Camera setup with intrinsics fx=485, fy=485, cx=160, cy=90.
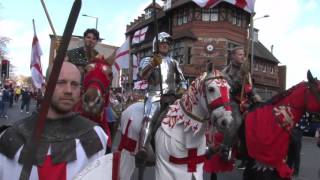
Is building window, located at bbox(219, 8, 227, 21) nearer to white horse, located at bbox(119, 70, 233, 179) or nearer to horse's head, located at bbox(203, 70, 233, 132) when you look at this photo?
white horse, located at bbox(119, 70, 233, 179)

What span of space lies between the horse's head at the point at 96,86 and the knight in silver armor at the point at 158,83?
563 mm

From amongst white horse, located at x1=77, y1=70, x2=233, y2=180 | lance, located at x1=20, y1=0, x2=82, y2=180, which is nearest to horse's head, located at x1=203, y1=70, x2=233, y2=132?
white horse, located at x1=77, y1=70, x2=233, y2=180

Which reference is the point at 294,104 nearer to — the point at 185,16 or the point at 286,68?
the point at 185,16

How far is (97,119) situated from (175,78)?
4.43 feet

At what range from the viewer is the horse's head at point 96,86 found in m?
5.23

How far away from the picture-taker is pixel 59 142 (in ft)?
9.58

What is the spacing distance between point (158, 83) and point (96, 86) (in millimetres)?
1118

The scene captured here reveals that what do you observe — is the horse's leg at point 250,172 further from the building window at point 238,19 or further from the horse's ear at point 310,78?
the building window at point 238,19

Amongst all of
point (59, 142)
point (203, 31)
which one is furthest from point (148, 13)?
point (59, 142)

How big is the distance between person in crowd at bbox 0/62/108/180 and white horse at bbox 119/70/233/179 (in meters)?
2.24

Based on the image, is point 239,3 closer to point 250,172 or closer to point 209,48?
point 250,172

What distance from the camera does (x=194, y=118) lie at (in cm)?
533

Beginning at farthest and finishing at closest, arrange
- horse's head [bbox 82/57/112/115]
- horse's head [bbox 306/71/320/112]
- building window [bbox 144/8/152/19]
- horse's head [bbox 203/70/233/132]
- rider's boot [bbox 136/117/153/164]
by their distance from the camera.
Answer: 1. building window [bbox 144/8/152/19]
2. horse's head [bbox 306/71/320/112]
3. rider's boot [bbox 136/117/153/164]
4. horse's head [bbox 82/57/112/115]
5. horse's head [bbox 203/70/233/132]

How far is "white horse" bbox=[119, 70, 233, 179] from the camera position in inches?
203
